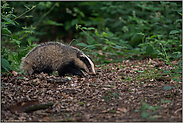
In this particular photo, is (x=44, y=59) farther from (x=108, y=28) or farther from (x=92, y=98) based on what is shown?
(x=108, y=28)

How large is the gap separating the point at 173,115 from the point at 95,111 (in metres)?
1.21

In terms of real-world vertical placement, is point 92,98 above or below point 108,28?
below

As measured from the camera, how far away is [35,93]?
4738 mm

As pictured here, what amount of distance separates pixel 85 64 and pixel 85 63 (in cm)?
2

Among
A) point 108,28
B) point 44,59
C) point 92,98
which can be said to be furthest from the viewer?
point 108,28

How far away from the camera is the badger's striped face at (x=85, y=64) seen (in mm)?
5762

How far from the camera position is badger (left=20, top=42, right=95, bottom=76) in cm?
578

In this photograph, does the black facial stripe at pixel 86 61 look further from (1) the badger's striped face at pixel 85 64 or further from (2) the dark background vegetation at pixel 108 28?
(2) the dark background vegetation at pixel 108 28

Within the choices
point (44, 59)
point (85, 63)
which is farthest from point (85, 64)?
point (44, 59)

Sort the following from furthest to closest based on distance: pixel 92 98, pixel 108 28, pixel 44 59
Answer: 1. pixel 108 28
2. pixel 44 59
3. pixel 92 98

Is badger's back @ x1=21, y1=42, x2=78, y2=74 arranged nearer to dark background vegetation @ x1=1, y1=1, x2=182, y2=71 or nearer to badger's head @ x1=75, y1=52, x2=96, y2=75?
badger's head @ x1=75, y1=52, x2=96, y2=75

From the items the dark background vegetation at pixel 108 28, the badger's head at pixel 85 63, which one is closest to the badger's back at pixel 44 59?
the badger's head at pixel 85 63

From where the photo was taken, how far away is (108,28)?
393 inches

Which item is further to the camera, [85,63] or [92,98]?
[85,63]
